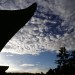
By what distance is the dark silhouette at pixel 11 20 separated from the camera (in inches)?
164

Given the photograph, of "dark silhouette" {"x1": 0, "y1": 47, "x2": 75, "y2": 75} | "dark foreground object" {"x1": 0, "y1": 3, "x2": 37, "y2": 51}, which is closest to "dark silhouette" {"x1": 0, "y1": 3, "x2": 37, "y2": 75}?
"dark foreground object" {"x1": 0, "y1": 3, "x2": 37, "y2": 51}

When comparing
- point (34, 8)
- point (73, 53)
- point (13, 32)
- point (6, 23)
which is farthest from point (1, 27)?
point (73, 53)

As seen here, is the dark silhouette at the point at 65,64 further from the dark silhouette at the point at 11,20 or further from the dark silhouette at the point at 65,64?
the dark silhouette at the point at 11,20

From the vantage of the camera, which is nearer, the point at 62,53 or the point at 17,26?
the point at 17,26

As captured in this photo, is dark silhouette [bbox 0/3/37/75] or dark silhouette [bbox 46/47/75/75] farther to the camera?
dark silhouette [bbox 46/47/75/75]

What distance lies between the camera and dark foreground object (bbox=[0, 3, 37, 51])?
416cm

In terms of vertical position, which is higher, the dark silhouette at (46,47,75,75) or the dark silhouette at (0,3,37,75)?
the dark silhouette at (46,47,75,75)

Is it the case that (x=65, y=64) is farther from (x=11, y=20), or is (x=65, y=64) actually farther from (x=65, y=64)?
(x=11, y=20)

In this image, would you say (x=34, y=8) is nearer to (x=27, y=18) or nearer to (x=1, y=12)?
(x=27, y=18)

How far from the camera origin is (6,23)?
4277 millimetres

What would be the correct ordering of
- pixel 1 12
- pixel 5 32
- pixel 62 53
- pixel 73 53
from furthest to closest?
pixel 62 53 → pixel 73 53 → pixel 5 32 → pixel 1 12

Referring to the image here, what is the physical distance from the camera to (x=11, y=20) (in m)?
4.32

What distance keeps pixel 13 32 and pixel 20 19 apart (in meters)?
0.44

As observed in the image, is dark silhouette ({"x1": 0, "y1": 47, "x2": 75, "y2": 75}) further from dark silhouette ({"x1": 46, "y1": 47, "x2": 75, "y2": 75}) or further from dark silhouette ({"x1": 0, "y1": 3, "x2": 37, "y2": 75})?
dark silhouette ({"x1": 0, "y1": 3, "x2": 37, "y2": 75})
